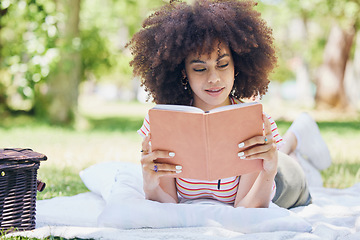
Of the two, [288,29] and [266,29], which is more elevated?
[288,29]

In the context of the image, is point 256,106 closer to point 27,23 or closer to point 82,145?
point 82,145

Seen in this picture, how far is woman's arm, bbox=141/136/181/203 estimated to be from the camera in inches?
99.7

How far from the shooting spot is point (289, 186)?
133 inches

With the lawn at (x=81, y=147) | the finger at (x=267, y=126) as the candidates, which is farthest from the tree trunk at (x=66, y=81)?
the finger at (x=267, y=126)

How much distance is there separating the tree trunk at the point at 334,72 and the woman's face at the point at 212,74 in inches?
506

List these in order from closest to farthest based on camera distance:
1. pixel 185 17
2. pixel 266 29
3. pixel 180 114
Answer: pixel 180 114
pixel 185 17
pixel 266 29

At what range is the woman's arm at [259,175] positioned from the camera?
2.47 m

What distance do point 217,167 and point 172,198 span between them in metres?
0.62

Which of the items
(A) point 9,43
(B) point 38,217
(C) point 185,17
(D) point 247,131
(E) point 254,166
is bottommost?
(B) point 38,217

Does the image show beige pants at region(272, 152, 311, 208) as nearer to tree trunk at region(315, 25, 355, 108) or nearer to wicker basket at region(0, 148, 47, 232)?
wicker basket at region(0, 148, 47, 232)

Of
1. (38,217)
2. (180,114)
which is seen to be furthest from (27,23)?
(180,114)

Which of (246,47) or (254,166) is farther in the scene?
(246,47)

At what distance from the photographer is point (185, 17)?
9.16 ft

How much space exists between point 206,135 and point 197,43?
24.9 inches
